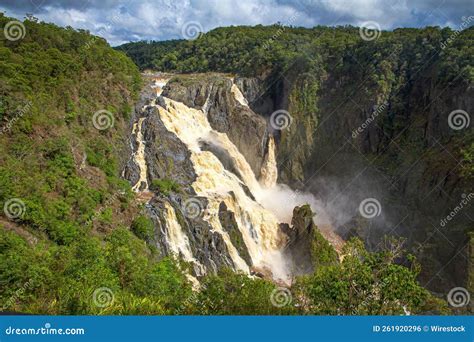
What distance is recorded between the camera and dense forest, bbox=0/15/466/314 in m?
12.4

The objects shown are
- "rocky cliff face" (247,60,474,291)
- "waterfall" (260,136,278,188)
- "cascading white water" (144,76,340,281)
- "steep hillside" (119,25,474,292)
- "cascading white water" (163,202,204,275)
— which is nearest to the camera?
"cascading white water" (163,202,204,275)

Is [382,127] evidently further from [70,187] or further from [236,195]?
[70,187]

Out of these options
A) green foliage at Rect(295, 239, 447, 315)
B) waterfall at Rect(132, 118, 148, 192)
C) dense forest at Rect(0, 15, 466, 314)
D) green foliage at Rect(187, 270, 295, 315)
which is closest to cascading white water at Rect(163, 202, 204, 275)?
dense forest at Rect(0, 15, 466, 314)

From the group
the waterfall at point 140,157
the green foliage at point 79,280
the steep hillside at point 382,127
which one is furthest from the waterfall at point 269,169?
the green foliage at point 79,280

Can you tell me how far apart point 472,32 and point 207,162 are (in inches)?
968

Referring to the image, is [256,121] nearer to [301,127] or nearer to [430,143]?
[301,127]

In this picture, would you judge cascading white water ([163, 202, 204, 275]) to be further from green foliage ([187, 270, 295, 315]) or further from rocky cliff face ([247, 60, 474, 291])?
rocky cliff face ([247, 60, 474, 291])

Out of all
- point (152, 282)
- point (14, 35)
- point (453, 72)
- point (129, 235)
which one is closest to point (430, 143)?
point (453, 72)

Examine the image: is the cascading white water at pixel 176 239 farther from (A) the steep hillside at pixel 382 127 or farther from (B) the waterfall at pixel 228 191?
(A) the steep hillside at pixel 382 127

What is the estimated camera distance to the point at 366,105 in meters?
39.7

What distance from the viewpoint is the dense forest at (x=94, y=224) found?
12383 mm

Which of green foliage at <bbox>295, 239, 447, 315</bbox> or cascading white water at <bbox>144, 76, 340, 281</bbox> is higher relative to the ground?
cascading white water at <bbox>144, 76, 340, 281</bbox>

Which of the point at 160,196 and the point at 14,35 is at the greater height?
the point at 14,35

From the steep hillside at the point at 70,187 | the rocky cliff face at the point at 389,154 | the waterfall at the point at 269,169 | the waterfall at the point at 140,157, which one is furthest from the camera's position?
the waterfall at the point at 269,169
